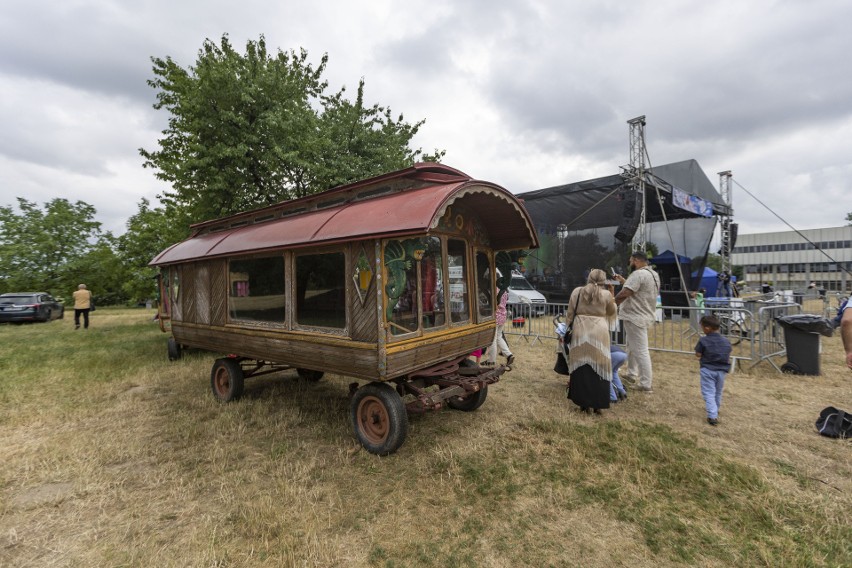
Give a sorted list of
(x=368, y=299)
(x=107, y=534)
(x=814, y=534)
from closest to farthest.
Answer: (x=814, y=534)
(x=107, y=534)
(x=368, y=299)

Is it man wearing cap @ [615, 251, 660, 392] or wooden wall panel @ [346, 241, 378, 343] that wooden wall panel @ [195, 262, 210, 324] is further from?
man wearing cap @ [615, 251, 660, 392]

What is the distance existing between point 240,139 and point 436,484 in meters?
10.4

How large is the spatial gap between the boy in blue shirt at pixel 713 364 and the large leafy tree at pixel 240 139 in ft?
31.6

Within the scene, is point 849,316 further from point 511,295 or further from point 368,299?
point 511,295

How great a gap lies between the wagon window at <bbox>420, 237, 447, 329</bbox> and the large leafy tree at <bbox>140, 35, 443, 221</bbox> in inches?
278

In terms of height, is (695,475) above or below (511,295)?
below

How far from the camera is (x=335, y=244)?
420 cm

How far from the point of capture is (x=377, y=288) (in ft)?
12.3

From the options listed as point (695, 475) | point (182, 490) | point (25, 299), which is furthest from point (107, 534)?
point (25, 299)

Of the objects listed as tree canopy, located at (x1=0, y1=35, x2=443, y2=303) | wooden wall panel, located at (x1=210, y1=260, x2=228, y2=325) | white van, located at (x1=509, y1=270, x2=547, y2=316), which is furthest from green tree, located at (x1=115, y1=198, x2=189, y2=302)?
white van, located at (x1=509, y1=270, x2=547, y2=316)

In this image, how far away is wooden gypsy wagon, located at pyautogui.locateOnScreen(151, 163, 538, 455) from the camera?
12.4 feet

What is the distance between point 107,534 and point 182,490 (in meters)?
0.61

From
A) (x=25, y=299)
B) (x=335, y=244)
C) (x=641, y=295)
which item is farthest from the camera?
(x=25, y=299)

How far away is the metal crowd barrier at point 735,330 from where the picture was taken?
7230 millimetres
